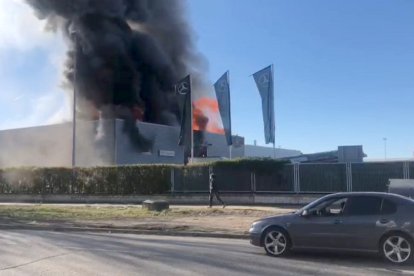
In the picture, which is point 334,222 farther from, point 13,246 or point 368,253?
point 13,246

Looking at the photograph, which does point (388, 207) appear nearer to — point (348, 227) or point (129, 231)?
point (348, 227)

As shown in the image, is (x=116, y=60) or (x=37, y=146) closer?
(x=37, y=146)

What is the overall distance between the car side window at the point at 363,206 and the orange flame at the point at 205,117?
46020mm

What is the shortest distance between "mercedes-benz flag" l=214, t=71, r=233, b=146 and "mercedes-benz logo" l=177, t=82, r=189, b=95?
1989mm

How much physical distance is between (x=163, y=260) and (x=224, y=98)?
22223mm

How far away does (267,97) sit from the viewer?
29.6m

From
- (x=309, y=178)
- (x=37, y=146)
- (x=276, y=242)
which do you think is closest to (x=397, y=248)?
(x=276, y=242)

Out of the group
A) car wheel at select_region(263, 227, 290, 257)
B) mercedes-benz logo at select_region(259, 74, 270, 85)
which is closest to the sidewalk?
car wheel at select_region(263, 227, 290, 257)

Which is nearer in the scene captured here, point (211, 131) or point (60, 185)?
point (60, 185)

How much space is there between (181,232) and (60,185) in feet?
62.9

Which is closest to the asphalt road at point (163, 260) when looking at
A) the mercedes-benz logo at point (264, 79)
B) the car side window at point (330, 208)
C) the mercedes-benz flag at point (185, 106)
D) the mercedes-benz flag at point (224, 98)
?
the car side window at point (330, 208)

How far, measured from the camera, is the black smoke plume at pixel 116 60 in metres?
57.8

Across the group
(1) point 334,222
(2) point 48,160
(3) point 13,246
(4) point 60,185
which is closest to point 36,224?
(3) point 13,246

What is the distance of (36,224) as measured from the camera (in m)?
17.3
